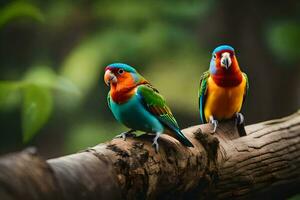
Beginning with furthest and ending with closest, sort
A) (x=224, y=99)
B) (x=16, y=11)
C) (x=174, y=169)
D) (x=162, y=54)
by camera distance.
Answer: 1. (x=162, y=54)
2. (x=224, y=99)
3. (x=174, y=169)
4. (x=16, y=11)

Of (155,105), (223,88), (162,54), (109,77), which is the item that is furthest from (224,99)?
(162,54)

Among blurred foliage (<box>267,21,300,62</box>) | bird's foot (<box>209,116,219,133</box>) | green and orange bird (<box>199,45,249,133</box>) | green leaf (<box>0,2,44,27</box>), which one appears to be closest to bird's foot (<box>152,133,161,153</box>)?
bird's foot (<box>209,116,219,133</box>)

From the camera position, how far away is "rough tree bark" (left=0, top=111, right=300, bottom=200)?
136cm

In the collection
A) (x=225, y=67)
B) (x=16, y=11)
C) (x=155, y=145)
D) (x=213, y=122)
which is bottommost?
(x=213, y=122)

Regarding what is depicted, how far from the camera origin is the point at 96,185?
153cm

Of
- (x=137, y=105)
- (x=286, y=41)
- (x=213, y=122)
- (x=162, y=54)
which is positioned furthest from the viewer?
(x=162, y=54)

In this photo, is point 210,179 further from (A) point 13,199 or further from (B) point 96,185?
(A) point 13,199

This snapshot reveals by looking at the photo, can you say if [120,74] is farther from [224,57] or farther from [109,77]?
[224,57]

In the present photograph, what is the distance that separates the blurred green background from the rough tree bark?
7.09ft

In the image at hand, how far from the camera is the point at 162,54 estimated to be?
193 inches

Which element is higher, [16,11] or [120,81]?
[16,11]

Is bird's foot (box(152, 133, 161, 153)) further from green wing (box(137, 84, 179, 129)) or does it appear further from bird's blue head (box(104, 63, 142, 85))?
bird's blue head (box(104, 63, 142, 85))

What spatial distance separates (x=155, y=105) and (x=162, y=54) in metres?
2.85

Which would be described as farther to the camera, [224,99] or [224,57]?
[224,99]
